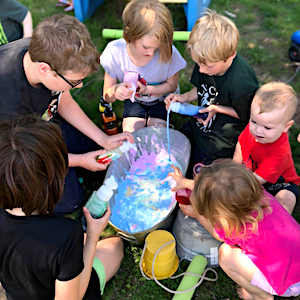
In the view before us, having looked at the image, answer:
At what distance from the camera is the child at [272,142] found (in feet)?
5.79

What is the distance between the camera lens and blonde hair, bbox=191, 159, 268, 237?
57.9 inches

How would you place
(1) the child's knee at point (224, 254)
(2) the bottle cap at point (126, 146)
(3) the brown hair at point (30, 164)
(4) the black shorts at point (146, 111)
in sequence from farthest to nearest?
(4) the black shorts at point (146, 111), (2) the bottle cap at point (126, 146), (1) the child's knee at point (224, 254), (3) the brown hair at point (30, 164)

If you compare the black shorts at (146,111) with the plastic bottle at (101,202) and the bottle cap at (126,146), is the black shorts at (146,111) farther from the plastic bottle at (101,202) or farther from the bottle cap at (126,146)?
the plastic bottle at (101,202)

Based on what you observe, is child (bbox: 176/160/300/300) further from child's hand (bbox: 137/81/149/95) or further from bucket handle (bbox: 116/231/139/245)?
child's hand (bbox: 137/81/149/95)

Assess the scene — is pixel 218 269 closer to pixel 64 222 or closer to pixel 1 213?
pixel 64 222


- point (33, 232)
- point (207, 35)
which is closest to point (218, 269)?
point (33, 232)

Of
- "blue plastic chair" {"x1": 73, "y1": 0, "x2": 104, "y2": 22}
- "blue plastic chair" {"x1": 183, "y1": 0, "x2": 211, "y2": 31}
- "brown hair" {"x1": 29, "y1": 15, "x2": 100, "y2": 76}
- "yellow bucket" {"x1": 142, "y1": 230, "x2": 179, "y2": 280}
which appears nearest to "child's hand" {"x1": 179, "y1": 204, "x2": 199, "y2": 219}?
"yellow bucket" {"x1": 142, "y1": 230, "x2": 179, "y2": 280}

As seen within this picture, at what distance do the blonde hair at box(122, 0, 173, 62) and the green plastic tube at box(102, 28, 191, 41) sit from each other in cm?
118

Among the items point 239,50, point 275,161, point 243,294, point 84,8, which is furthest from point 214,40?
point 84,8

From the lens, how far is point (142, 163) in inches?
92.6

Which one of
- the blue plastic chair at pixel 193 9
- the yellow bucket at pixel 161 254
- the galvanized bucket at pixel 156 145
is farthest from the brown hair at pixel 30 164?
the blue plastic chair at pixel 193 9

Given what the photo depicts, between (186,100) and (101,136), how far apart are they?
2.05 feet

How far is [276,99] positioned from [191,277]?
41.4 inches

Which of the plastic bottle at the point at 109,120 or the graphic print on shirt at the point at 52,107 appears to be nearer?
the graphic print on shirt at the point at 52,107
